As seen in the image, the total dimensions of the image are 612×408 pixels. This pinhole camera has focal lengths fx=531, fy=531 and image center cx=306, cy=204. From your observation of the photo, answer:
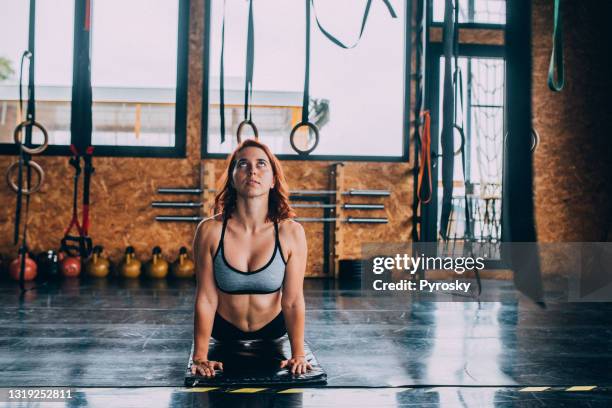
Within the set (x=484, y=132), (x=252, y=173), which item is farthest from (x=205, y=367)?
(x=484, y=132)

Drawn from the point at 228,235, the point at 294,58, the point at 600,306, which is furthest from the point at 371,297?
the point at 294,58

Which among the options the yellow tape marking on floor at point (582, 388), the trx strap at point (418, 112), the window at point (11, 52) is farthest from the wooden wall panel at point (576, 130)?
the window at point (11, 52)

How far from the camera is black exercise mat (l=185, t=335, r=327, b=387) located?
1816mm

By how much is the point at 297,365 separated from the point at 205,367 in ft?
1.07

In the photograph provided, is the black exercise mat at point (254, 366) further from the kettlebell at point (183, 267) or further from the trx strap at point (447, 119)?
the kettlebell at point (183, 267)

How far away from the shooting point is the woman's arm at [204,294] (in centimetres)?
189

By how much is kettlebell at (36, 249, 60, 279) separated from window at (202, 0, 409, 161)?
70.3 inches

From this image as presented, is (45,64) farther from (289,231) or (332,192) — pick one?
(289,231)

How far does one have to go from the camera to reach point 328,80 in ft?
17.1

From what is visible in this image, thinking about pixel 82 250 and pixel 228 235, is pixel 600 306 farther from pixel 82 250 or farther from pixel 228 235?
pixel 82 250

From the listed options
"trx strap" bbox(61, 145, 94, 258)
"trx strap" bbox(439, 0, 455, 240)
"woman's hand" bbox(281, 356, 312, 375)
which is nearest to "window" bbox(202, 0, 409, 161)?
Answer: "trx strap" bbox(61, 145, 94, 258)

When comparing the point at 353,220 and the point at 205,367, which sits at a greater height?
the point at 353,220

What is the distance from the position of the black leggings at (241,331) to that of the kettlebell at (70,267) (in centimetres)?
292

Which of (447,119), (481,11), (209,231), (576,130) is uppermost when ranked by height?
(481,11)
